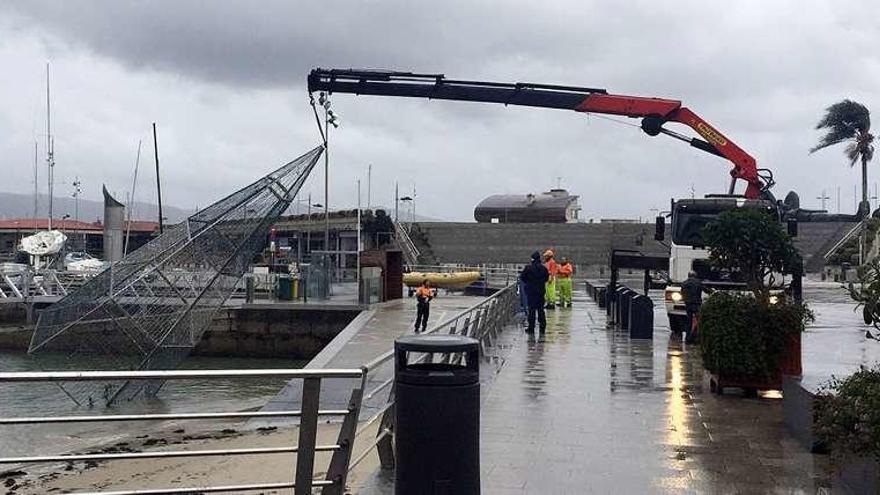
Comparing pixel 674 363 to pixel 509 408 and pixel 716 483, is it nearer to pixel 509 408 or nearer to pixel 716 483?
pixel 509 408

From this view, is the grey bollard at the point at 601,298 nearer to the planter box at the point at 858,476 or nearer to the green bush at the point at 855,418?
the planter box at the point at 858,476

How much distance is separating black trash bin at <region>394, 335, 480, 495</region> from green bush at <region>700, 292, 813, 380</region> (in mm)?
5571

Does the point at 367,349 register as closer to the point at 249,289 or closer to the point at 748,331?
the point at 748,331

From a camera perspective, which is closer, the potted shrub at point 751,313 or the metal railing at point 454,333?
the metal railing at point 454,333

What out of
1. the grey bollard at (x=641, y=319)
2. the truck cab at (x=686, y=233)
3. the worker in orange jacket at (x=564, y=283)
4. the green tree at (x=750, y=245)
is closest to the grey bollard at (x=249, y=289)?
the worker in orange jacket at (x=564, y=283)

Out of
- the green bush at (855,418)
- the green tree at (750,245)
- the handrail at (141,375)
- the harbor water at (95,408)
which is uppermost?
the green tree at (750,245)

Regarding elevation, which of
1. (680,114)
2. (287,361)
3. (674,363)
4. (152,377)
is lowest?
(287,361)

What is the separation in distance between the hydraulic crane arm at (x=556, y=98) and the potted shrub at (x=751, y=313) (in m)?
15.7

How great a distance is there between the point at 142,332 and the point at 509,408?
10.6 metres

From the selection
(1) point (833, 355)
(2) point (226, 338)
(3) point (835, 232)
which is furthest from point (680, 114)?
(3) point (835, 232)

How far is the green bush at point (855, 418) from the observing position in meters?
5.24

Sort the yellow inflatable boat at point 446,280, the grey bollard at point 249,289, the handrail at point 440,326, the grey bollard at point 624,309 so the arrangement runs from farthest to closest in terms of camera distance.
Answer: the yellow inflatable boat at point 446,280
the grey bollard at point 249,289
the grey bollard at point 624,309
the handrail at point 440,326

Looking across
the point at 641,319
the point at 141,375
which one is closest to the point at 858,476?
the point at 141,375

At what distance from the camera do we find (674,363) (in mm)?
14266
